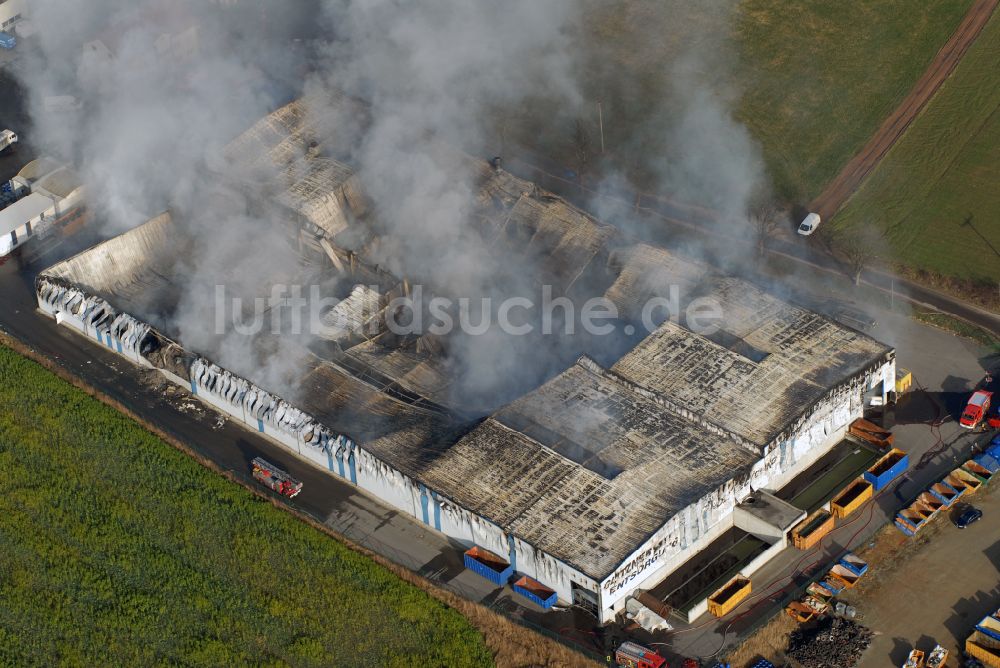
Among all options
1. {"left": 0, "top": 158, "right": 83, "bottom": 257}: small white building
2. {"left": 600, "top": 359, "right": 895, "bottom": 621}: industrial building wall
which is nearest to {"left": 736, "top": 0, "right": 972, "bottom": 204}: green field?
{"left": 600, "top": 359, "right": 895, "bottom": 621}: industrial building wall

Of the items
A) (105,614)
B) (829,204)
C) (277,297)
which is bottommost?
(105,614)

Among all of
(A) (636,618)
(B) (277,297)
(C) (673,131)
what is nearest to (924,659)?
(A) (636,618)

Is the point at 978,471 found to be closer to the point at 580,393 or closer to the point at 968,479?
the point at 968,479

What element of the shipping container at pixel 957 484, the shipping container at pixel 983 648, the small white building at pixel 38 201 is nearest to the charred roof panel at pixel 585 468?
the shipping container at pixel 957 484

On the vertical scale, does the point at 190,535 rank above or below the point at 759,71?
below

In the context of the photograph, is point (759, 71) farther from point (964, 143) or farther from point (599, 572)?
point (599, 572)

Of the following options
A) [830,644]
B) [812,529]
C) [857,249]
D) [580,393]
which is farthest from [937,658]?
[857,249]
